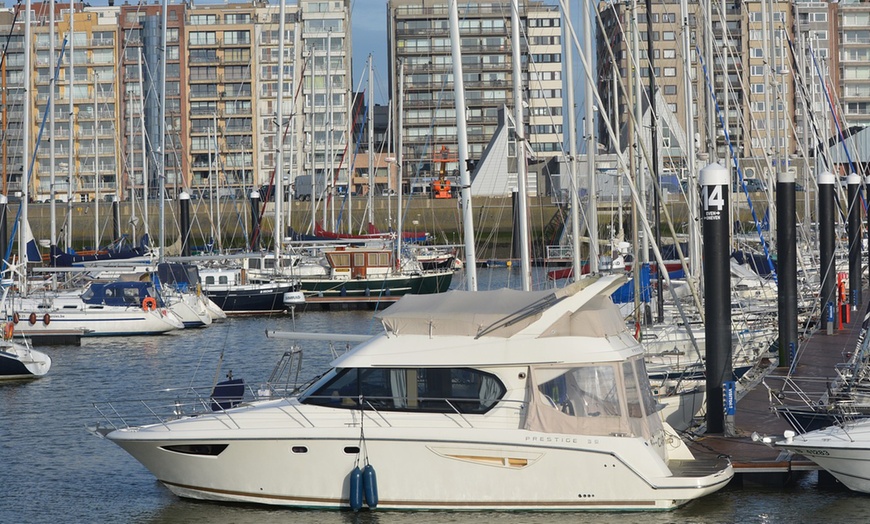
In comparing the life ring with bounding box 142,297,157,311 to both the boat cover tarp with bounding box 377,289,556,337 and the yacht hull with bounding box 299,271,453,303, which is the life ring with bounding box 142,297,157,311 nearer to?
the yacht hull with bounding box 299,271,453,303

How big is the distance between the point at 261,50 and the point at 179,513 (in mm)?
97206

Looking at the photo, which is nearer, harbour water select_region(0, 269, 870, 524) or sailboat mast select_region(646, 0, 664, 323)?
harbour water select_region(0, 269, 870, 524)

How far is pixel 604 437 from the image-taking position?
15.6 metres

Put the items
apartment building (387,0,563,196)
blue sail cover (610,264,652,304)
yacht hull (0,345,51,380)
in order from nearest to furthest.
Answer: blue sail cover (610,264,652,304) < yacht hull (0,345,51,380) < apartment building (387,0,563,196)

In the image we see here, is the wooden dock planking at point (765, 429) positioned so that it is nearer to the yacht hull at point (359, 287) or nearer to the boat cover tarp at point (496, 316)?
the boat cover tarp at point (496, 316)

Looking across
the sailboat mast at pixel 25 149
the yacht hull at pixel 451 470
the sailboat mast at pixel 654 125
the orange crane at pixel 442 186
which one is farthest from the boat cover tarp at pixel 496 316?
the orange crane at pixel 442 186

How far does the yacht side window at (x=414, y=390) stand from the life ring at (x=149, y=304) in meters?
26.4

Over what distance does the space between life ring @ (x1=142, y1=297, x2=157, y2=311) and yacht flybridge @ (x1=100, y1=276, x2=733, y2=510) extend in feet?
83.3

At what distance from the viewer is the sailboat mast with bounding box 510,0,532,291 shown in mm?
21766

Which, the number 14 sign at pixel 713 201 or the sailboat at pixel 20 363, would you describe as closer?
the number 14 sign at pixel 713 201

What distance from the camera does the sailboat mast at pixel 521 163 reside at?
2177 centimetres

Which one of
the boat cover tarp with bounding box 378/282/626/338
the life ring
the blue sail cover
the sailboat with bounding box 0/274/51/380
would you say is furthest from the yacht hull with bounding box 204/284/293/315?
the boat cover tarp with bounding box 378/282/626/338

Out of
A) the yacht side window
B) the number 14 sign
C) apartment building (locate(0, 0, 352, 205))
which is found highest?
apartment building (locate(0, 0, 352, 205))

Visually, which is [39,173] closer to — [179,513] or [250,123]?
[250,123]
